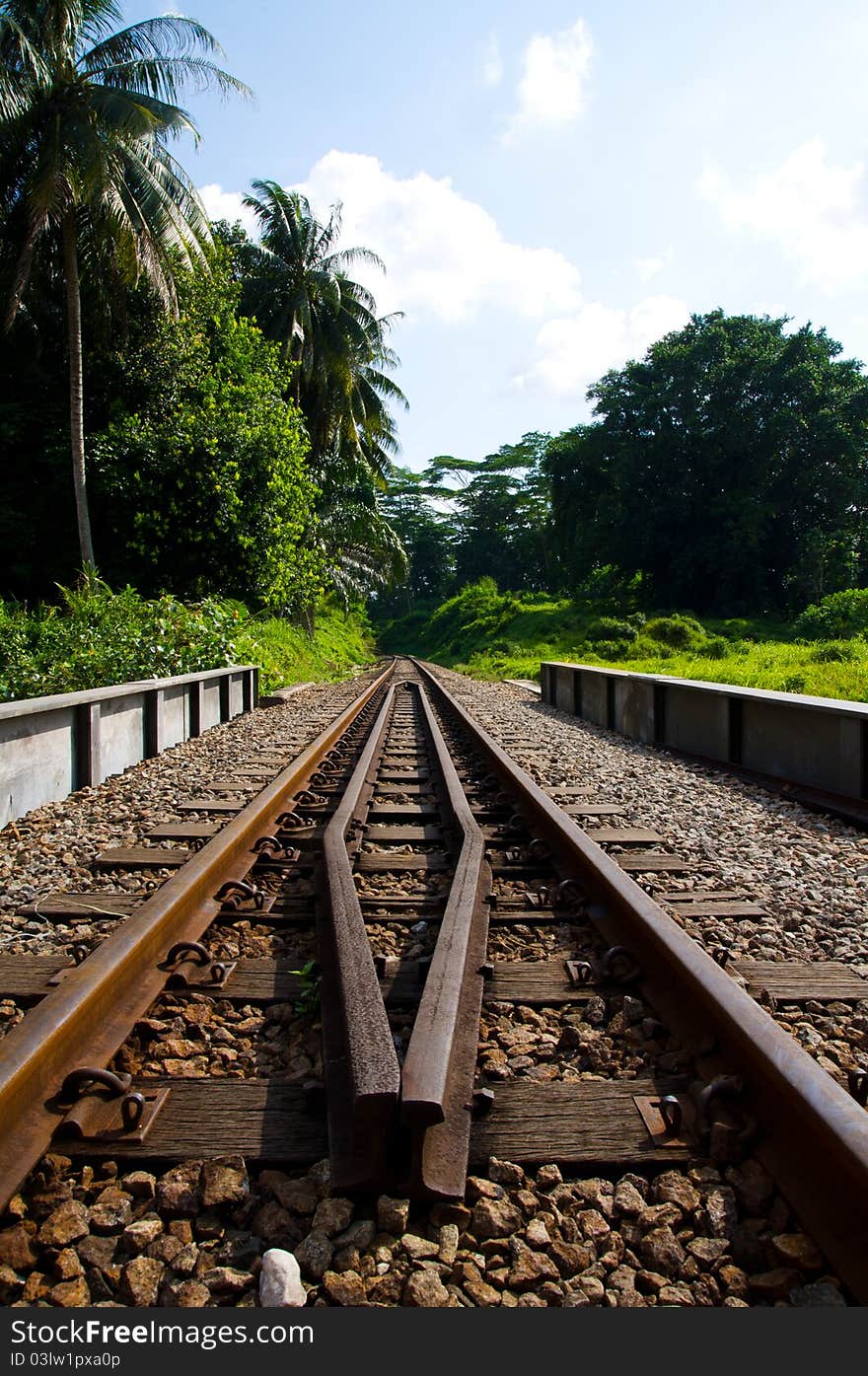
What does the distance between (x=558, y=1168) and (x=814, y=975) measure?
1.35 meters

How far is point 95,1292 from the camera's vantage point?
4.78ft

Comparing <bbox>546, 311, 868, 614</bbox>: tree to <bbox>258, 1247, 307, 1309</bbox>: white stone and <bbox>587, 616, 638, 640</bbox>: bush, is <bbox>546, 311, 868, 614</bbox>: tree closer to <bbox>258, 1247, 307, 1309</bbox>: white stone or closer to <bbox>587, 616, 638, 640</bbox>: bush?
<bbox>587, 616, 638, 640</bbox>: bush

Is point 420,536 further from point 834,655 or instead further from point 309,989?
point 309,989

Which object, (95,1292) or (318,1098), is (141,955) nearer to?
(318,1098)

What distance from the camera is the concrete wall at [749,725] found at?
5.82 meters

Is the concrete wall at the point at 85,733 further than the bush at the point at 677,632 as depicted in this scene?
No

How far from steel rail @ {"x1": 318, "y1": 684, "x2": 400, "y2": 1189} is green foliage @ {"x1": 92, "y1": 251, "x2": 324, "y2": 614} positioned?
15260 mm

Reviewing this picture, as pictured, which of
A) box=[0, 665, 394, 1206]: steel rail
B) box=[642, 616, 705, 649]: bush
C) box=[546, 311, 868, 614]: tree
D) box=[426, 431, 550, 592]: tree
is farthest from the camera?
box=[426, 431, 550, 592]: tree

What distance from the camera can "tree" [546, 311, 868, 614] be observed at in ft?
112

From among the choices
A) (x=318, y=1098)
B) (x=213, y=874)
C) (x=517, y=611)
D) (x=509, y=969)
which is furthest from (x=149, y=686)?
(x=517, y=611)

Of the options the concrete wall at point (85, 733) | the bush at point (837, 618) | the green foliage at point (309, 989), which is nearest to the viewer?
the green foliage at point (309, 989)

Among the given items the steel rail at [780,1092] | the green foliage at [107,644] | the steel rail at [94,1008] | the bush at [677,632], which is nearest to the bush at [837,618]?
the bush at [677,632]

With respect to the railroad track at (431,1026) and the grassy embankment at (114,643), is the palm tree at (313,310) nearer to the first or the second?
the grassy embankment at (114,643)

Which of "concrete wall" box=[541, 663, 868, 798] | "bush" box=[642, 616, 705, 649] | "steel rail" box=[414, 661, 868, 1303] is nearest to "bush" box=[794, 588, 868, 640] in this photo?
"bush" box=[642, 616, 705, 649]
